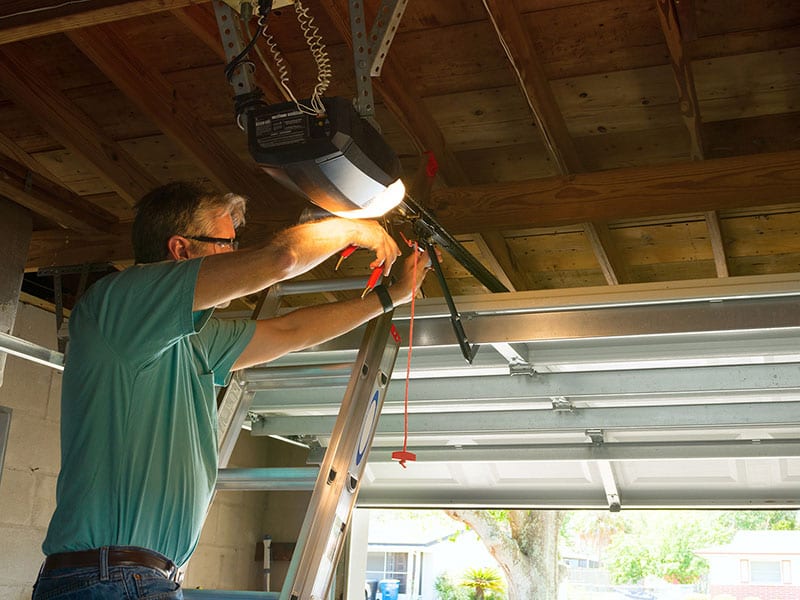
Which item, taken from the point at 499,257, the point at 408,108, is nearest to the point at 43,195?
the point at 408,108

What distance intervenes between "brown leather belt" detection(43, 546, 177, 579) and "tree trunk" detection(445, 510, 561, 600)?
1328 centimetres

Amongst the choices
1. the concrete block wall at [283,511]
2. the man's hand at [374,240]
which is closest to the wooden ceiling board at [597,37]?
the man's hand at [374,240]

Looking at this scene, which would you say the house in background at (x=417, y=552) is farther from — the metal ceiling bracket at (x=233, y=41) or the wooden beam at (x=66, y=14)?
the metal ceiling bracket at (x=233, y=41)

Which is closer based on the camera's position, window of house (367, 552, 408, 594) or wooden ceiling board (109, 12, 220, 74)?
wooden ceiling board (109, 12, 220, 74)

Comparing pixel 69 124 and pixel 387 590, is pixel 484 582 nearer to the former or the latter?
pixel 387 590

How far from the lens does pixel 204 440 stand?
1.74 metres

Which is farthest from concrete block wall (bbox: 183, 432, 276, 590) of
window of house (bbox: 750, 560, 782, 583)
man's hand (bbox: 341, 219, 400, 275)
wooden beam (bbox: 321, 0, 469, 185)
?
window of house (bbox: 750, 560, 782, 583)

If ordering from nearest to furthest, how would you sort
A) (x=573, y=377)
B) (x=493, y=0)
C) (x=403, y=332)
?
(x=493, y=0), (x=403, y=332), (x=573, y=377)

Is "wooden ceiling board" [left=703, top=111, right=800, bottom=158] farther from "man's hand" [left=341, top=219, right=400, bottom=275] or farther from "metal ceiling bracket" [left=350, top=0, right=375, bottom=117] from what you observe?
"metal ceiling bracket" [left=350, top=0, right=375, bottom=117]

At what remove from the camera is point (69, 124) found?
3.03 metres

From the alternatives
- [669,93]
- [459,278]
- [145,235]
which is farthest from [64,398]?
[459,278]

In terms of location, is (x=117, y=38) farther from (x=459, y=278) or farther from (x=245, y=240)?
(x=459, y=278)

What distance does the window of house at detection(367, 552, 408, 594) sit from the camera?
70.7 feet

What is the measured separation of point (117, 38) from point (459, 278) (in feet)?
6.62
